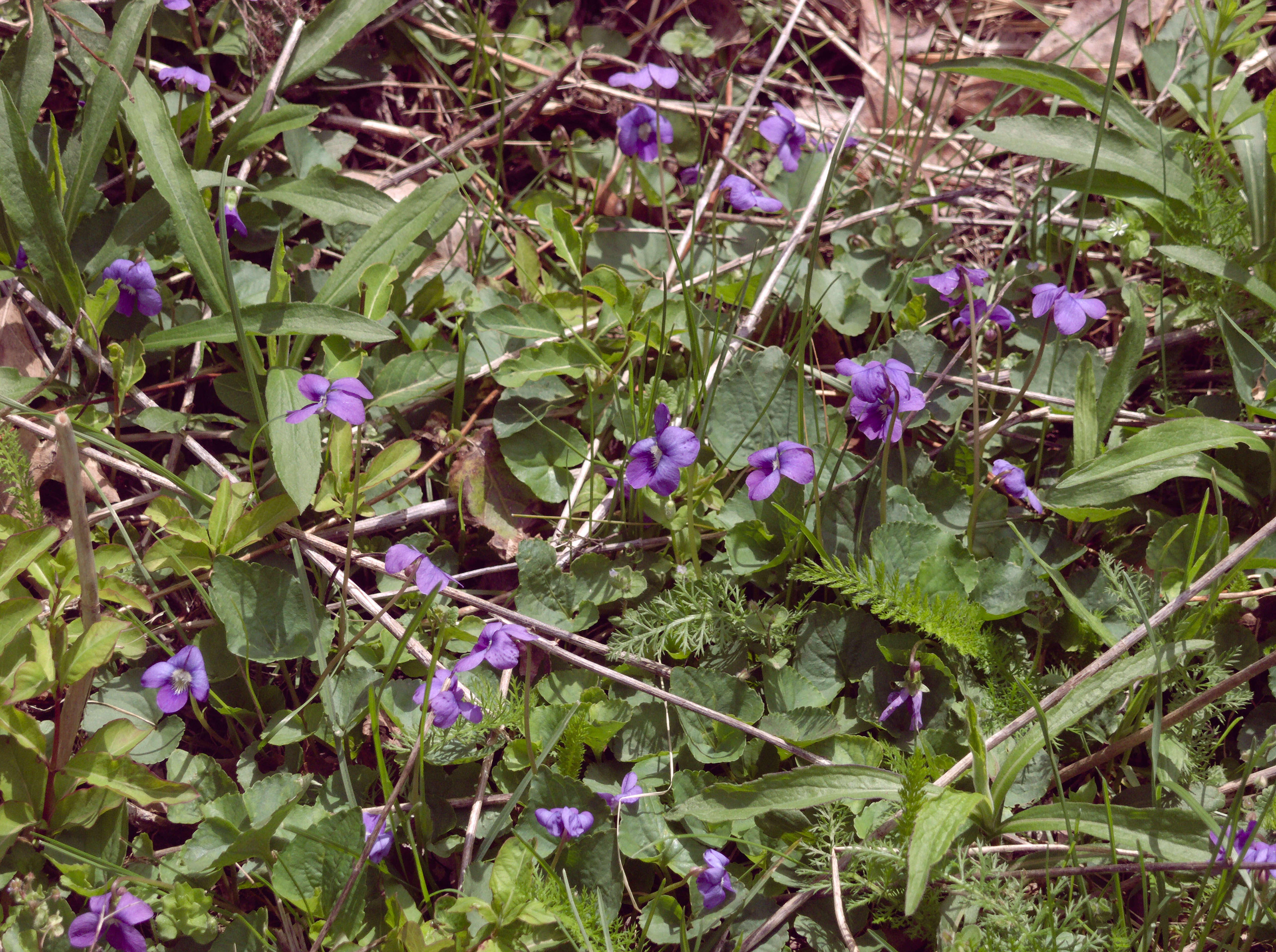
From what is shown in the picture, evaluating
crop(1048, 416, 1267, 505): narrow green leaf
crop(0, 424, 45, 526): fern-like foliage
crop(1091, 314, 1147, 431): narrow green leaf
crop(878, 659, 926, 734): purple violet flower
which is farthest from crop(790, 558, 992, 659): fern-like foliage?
crop(0, 424, 45, 526): fern-like foliage

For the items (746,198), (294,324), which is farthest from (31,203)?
(746,198)

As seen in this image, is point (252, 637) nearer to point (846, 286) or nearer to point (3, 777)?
point (3, 777)

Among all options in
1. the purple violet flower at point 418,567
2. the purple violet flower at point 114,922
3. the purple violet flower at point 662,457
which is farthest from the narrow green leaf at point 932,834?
the purple violet flower at point 114,922

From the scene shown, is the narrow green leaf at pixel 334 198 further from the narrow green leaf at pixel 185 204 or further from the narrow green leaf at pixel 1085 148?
the narrow green leaf at pixel 1085 148

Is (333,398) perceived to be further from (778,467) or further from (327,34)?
(327,34)

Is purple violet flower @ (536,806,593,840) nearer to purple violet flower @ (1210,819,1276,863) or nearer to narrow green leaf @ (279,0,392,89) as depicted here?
purple violet flower @ (1210,819,1276,863)

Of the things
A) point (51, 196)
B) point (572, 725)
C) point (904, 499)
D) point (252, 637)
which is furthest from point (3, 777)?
point (904, 499)

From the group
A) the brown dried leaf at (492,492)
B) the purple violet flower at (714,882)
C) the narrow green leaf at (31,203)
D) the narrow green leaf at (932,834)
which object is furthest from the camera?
the brown dried leaf at (492,492)
